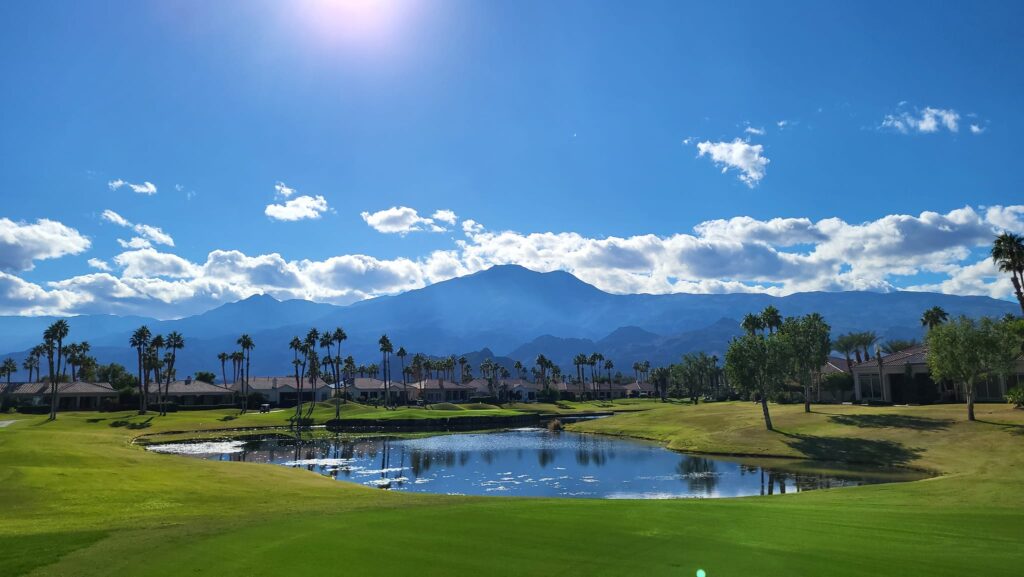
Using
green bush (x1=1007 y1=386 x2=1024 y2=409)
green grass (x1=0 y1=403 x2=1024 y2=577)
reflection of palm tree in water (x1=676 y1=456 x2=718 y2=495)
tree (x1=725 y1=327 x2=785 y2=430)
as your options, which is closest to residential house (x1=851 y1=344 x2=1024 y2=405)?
green bush (x1=1007 y1=386 x2=1024 y2=409)

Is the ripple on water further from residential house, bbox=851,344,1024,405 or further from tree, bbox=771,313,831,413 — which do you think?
residential house, bbox=851,344,1024,405

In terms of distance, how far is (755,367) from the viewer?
7325 cm

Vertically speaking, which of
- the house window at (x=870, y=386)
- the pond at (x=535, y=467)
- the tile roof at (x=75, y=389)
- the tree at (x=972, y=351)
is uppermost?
the tree at (x=972, y=351)

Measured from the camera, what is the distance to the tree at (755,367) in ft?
240

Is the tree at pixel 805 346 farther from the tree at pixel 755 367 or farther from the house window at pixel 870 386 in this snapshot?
the house window at pixel 870 386

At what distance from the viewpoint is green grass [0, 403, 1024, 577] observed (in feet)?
51.5

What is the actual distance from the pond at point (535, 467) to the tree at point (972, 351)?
1897cm

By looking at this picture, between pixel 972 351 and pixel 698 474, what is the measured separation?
32.0 metres

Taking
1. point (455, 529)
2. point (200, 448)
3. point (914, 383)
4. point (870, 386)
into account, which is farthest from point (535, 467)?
point (870, 386)

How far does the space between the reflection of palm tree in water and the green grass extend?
33.1ft

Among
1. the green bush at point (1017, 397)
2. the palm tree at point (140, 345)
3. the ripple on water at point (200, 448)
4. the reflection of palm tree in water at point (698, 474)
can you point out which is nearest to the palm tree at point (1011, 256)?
the green bush at point (1017, 397)

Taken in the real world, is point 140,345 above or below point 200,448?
above

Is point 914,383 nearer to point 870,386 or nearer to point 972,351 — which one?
point 870,386

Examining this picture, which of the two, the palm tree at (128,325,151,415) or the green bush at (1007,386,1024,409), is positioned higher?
the palm tree at (128,325,151,415)
